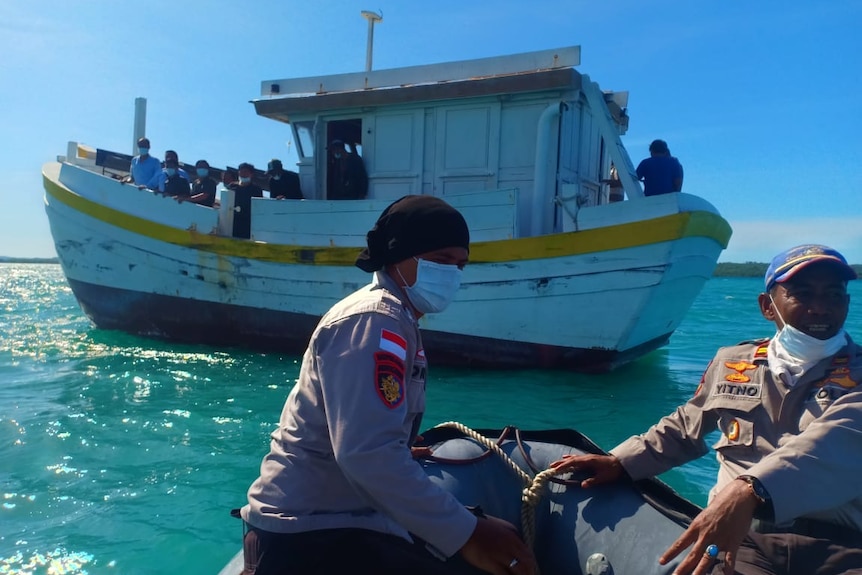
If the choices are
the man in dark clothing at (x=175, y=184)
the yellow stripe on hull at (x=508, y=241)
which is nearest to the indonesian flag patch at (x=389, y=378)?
the yellow stripe on hull at (x=508, y=241)

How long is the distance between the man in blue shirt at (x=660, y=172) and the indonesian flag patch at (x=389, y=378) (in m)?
6.51

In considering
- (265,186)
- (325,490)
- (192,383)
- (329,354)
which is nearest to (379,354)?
(329,354)

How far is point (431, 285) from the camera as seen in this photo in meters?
1.81

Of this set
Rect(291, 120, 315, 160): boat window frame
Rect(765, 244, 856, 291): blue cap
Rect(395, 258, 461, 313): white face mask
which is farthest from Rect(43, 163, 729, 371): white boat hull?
Rect(395, 258, 461, 313): white face mask

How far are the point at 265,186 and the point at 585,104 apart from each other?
4923mm

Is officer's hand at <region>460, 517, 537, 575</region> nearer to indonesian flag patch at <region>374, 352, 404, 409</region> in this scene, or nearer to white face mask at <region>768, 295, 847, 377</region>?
indonesian flag patch at <region>374, 352, 404, 409</region>

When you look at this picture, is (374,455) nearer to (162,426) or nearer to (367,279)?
(162,426)

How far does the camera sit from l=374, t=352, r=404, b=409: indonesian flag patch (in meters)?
1.49

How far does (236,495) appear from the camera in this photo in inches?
165

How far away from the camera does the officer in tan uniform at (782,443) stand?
1623 mm

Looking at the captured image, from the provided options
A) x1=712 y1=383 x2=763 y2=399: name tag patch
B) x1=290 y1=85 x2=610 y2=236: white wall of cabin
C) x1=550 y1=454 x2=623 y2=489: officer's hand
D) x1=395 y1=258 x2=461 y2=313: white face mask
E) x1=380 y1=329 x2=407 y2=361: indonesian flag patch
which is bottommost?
x1=550 y1=454 x2=623 y2=489: officer's hand

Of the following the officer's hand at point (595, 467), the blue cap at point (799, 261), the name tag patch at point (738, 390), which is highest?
the blue cap at point (799, 261)

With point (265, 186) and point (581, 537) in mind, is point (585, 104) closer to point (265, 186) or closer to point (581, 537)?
→ point (265, 186)

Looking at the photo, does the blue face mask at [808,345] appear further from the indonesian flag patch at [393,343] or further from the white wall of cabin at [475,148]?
the white wall of cabin at [475,148]
